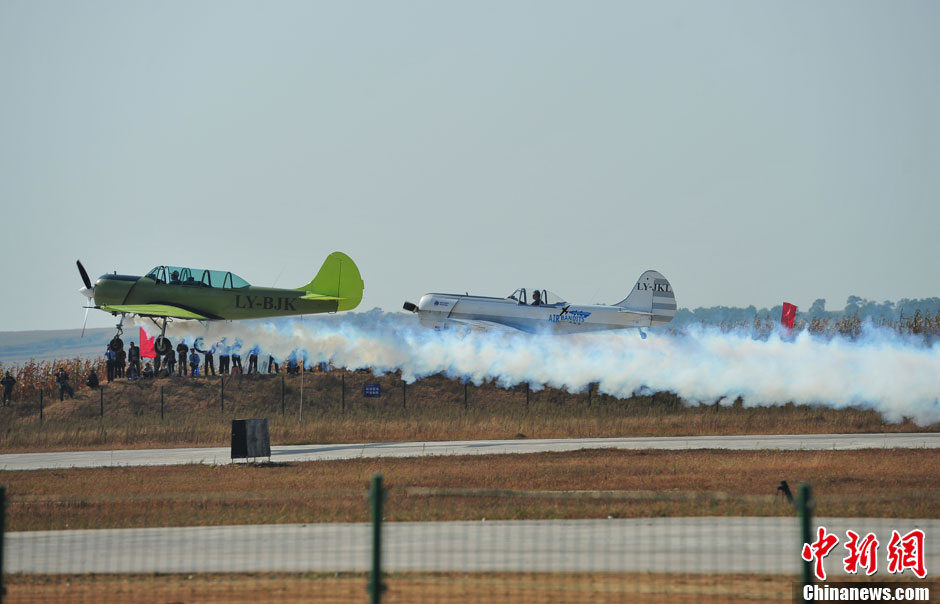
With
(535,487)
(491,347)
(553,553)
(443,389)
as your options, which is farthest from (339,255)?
(553,553)

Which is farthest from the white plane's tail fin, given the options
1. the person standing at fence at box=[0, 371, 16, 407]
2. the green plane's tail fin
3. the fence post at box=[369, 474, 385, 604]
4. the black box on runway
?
the fence post at box=[369, 474, 385, 604]

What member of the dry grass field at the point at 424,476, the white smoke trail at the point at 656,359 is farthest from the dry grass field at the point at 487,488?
the white smoke trail at the point at 656,359

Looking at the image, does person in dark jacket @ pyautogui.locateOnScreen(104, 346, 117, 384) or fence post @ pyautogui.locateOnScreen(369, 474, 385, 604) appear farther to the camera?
person in dark jacket @ pyautogui.locateOnScreen(104, 346, 117, 384)

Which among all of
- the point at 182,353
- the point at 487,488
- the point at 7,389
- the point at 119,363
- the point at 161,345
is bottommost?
the point at 487,488

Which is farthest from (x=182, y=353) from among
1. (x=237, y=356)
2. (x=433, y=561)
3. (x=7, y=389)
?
(x=433, y=561)

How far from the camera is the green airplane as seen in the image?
5053 cm

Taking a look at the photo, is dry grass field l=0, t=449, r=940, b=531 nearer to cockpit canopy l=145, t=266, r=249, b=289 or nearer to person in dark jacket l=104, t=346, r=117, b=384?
cockpit canopy l=145, t=266, r=249, b=289

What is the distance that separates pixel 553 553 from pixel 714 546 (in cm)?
249

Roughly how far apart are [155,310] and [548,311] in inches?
711

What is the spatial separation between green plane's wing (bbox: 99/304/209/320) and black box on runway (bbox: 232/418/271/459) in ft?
53.9

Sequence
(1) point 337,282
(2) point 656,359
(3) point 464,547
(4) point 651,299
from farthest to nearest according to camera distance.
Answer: (4) point 651,299, (1) point 337,282, (2) point 656,359, (3) point 464,547

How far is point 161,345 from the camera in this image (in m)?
50.5

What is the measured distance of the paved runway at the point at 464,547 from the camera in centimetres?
1514

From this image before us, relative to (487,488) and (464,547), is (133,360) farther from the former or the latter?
(464,547)
